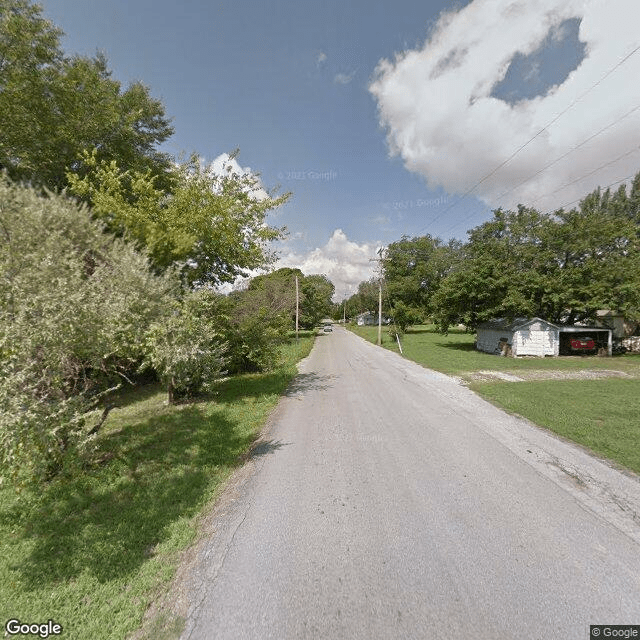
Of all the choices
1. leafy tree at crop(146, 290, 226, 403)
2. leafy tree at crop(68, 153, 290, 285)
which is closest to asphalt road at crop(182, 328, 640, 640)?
leafy tree at crop(146, 290, 226, 403)

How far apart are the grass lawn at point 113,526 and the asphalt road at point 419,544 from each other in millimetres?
448

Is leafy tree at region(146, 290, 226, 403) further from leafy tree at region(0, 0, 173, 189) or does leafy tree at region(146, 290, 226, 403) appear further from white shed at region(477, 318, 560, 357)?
white shed at region(477, 318, 560, 357)

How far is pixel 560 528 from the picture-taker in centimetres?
362

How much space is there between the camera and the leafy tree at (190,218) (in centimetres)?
808

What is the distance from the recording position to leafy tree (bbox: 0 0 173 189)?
9.22m

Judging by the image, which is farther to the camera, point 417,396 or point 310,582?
point 417,396

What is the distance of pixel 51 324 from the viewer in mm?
3586

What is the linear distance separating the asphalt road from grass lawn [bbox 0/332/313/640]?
448 millimetres

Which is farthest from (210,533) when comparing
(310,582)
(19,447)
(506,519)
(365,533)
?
(506,519)

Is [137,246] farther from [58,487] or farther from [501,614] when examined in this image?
[501,614]

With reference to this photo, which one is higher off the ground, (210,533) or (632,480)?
(632,480)

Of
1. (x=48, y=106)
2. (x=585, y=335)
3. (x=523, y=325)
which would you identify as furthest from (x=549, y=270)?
(x=48, y=106)

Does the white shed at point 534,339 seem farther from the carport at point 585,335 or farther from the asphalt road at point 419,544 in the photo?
the asphalt road at point 419,544

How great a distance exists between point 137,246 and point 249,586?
8321 millimetres
